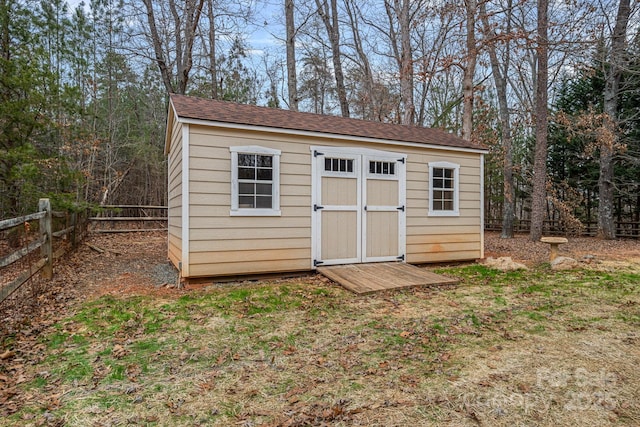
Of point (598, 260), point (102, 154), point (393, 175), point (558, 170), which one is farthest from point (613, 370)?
point (102, 154)

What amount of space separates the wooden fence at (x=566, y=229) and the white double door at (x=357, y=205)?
10.1 meters

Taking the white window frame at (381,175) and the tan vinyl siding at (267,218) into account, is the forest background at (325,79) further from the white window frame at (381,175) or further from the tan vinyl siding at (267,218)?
the white window frame at (381,175)

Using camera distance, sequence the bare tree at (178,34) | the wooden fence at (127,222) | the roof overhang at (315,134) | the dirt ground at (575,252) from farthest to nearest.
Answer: the wooden fence at (127,222) → the bare tree at (178,34) → the dirt ground at (575,252) → the roof overhang at (315,134)

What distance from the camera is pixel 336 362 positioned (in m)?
3.02

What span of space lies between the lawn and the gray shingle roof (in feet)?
9.35

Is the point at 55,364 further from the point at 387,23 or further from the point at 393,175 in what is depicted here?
the point at 387,23

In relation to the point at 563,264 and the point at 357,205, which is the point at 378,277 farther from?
the point at 563,264

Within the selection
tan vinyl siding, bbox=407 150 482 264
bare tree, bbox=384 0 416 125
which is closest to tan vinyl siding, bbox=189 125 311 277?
tan vinyl siding, bbox=407 150 482 264

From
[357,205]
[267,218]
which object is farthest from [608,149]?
[267,218]

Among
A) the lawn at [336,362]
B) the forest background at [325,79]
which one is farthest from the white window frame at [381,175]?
the forest background at [325,79]

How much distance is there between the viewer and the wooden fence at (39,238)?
153 inches

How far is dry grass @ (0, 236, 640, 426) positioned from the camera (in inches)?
90.2

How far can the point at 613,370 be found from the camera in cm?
285

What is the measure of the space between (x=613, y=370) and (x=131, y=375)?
149 inches
